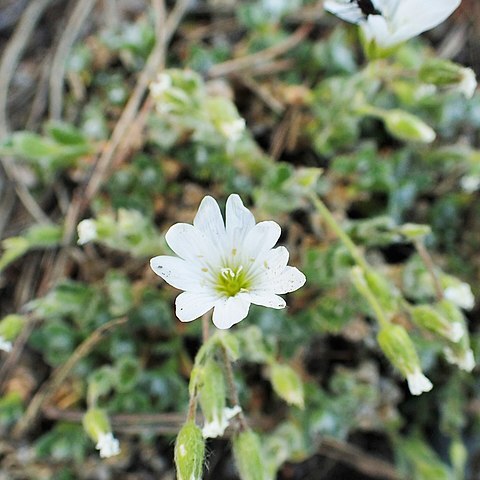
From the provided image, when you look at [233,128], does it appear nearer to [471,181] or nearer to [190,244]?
[190,244]

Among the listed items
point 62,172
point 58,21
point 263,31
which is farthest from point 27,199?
point 263,31

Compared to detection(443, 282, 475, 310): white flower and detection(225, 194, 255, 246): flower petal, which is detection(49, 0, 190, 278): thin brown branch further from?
detection(443, 282, 475, 310): white flower

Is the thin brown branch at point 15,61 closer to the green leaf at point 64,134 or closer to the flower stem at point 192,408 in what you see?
the green leaf at point 64,134

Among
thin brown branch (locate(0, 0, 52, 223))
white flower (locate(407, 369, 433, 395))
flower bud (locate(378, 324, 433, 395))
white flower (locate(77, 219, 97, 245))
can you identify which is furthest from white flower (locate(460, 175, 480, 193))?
thin brown branch (locate(0, 0, 52, 223))

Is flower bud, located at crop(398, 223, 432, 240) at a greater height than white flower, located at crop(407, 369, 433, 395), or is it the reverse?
flower bud, located at crop(398, 223, 432, 240)

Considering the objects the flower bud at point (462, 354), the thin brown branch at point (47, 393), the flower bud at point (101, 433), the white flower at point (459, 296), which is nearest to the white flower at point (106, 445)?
the flower bud at point (101, 433)

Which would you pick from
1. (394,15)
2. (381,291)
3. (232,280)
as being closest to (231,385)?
(232,280)
